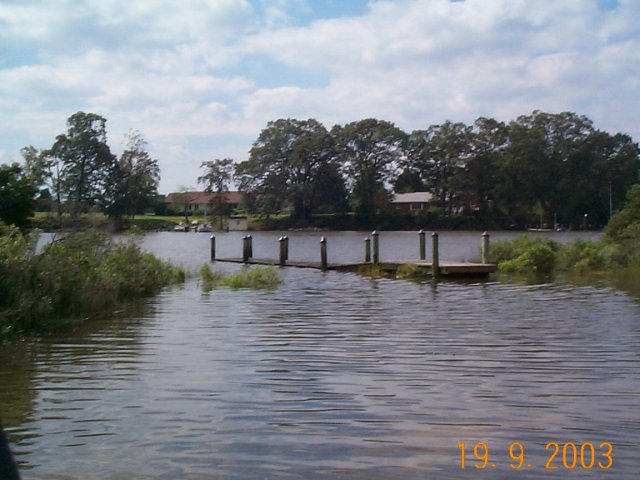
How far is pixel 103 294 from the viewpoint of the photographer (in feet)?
59.7

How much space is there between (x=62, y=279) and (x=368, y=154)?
80.6 meters

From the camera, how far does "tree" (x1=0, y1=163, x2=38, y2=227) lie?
19.4 metres

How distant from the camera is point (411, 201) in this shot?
9519cm

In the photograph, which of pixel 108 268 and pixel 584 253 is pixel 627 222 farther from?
pixel 108 268

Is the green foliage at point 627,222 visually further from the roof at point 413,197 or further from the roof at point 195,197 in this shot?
the roof at point 195,197

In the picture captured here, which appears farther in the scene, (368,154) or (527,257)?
(368,154)

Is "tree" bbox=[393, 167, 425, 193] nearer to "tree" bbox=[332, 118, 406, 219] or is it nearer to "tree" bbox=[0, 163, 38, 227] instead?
"tree" bbox=[332, 118, 406, 219]

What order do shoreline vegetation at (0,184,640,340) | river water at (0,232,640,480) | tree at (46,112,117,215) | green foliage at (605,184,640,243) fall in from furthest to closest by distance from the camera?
tree at (46,112,117,215) < green foliage at (605,184,640,243) < shoreline vegetation at (0,184,640,340) < river water at (0,232,640,480)

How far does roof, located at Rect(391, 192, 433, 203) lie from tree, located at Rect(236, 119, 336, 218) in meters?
9.81

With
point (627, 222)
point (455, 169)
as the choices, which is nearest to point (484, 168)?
point (455, 169)

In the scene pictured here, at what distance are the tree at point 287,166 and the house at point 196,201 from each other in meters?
8.59

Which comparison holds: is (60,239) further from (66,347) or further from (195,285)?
(195,285)
